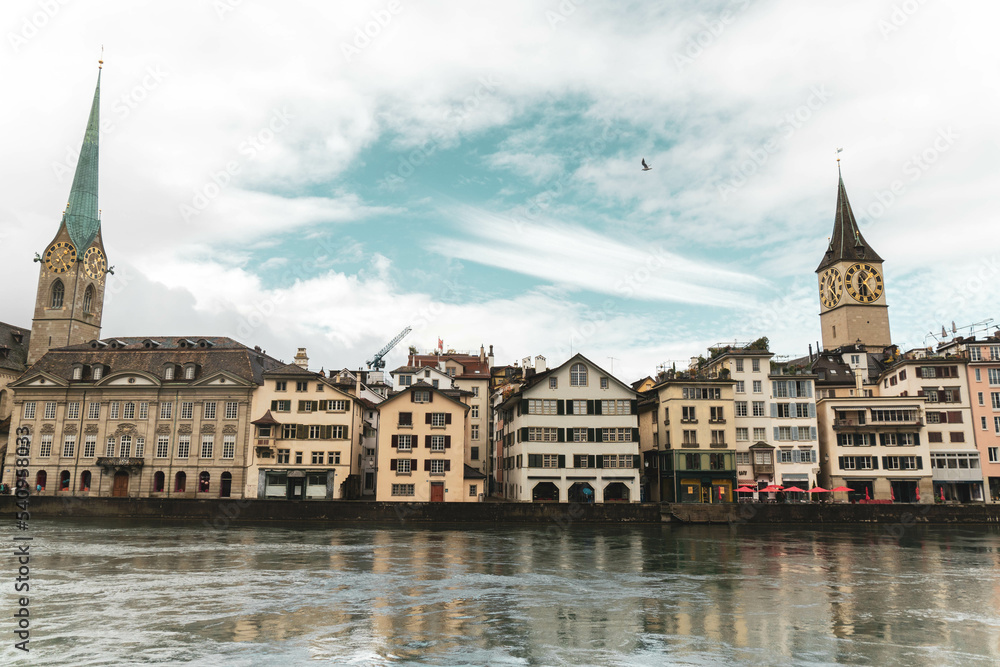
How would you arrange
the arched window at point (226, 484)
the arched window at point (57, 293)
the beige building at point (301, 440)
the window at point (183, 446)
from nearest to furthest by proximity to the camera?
the beige building at point (301, 440) < the arched window at point (226, 484) < the window at point (183, 446) < the arched window at point (57, 293)

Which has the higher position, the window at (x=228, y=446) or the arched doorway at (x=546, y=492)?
the window at (x=228, y=446)

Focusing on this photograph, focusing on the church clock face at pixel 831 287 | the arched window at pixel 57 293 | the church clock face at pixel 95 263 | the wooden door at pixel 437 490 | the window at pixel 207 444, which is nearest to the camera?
the wooden door at pixel 437 490

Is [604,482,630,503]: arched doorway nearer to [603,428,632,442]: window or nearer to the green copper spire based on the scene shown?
[603,428,632,442]: window

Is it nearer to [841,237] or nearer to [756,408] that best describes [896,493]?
[756,408]

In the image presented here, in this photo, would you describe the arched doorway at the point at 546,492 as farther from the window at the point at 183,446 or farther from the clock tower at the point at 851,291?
the clock tower at the point at 851,291

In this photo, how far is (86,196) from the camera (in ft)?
397

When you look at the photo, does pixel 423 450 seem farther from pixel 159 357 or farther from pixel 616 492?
pixel 159 357

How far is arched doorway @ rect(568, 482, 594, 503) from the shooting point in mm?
72562

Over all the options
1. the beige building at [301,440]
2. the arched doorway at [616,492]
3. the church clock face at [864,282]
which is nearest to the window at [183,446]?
the beige building at [301,440]

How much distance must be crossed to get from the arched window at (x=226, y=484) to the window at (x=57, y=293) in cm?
5922

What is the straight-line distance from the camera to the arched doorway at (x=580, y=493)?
72.6 m

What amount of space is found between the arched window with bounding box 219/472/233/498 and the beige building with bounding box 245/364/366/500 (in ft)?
7.12

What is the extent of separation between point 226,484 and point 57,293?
61286mm

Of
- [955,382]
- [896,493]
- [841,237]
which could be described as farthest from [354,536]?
[841,237]
